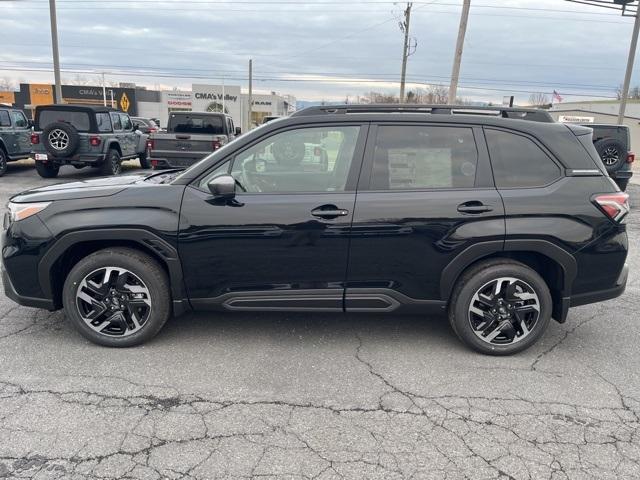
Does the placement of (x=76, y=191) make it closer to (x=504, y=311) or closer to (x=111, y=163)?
(x=504, y=311)

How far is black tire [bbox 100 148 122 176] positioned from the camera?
1316cm

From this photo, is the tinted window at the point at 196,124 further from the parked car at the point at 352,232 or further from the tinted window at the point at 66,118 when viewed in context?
the parked car at the point at 352,232

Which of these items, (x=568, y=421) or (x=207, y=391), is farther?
(x=207, y=391)

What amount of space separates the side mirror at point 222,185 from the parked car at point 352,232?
2 cm

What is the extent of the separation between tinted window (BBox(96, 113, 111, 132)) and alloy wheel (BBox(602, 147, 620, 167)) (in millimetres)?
12643

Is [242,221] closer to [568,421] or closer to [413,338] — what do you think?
[413,338]

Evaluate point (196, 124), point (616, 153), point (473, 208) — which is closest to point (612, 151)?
point (616, 153)

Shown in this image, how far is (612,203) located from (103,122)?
12818 mm

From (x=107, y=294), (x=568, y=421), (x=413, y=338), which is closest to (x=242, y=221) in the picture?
(x=107, y=294)

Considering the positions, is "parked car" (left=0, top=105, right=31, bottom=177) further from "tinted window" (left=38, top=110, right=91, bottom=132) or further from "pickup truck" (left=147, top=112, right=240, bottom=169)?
"pickup truck" (left=147, top=112, right=240, bottom=169)

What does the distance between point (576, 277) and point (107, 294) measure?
354 cm

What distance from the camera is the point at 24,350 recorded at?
3.67 m

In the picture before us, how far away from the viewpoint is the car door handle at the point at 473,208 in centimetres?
357

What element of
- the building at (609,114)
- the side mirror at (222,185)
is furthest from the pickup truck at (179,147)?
the building at (609,114)
